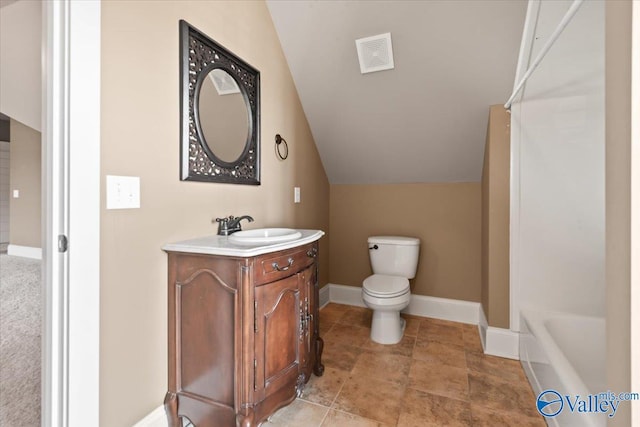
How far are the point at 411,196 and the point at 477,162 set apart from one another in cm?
63

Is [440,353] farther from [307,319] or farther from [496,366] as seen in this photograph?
[307,319]

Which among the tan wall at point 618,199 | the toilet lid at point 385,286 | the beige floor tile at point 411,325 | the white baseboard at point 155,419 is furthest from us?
the beige floor tile at point 411,325

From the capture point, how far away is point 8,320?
2186 mm

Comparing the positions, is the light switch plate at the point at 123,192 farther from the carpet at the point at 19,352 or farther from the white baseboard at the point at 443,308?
the white baseboard at the point at 443,308

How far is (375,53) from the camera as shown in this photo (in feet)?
6.58

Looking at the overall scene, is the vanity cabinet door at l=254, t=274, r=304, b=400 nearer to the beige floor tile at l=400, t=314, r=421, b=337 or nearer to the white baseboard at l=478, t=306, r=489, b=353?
the beige floor tile at l=400, t=314, r=421, b=337

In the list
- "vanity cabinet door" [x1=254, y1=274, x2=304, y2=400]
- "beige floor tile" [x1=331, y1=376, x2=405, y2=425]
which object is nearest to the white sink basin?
"vanity cabinet door" [x1=254, y1=274, x2=304, y2=400]

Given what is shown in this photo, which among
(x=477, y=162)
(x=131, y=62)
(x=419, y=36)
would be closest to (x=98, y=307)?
(x=131, y=62)

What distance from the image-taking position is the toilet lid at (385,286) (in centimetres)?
208

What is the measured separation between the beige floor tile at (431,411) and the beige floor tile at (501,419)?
0.13 feet

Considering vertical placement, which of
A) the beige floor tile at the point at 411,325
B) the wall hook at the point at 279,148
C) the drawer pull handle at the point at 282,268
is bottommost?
the beige floor tile at the point at 411,325

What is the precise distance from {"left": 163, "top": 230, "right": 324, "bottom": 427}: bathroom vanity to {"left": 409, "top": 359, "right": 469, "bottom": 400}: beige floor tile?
31.7 inches

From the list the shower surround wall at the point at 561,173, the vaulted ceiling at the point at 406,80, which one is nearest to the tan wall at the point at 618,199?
the shower surround wall at the point at 561,173

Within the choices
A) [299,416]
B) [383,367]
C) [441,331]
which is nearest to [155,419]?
[299,416]
